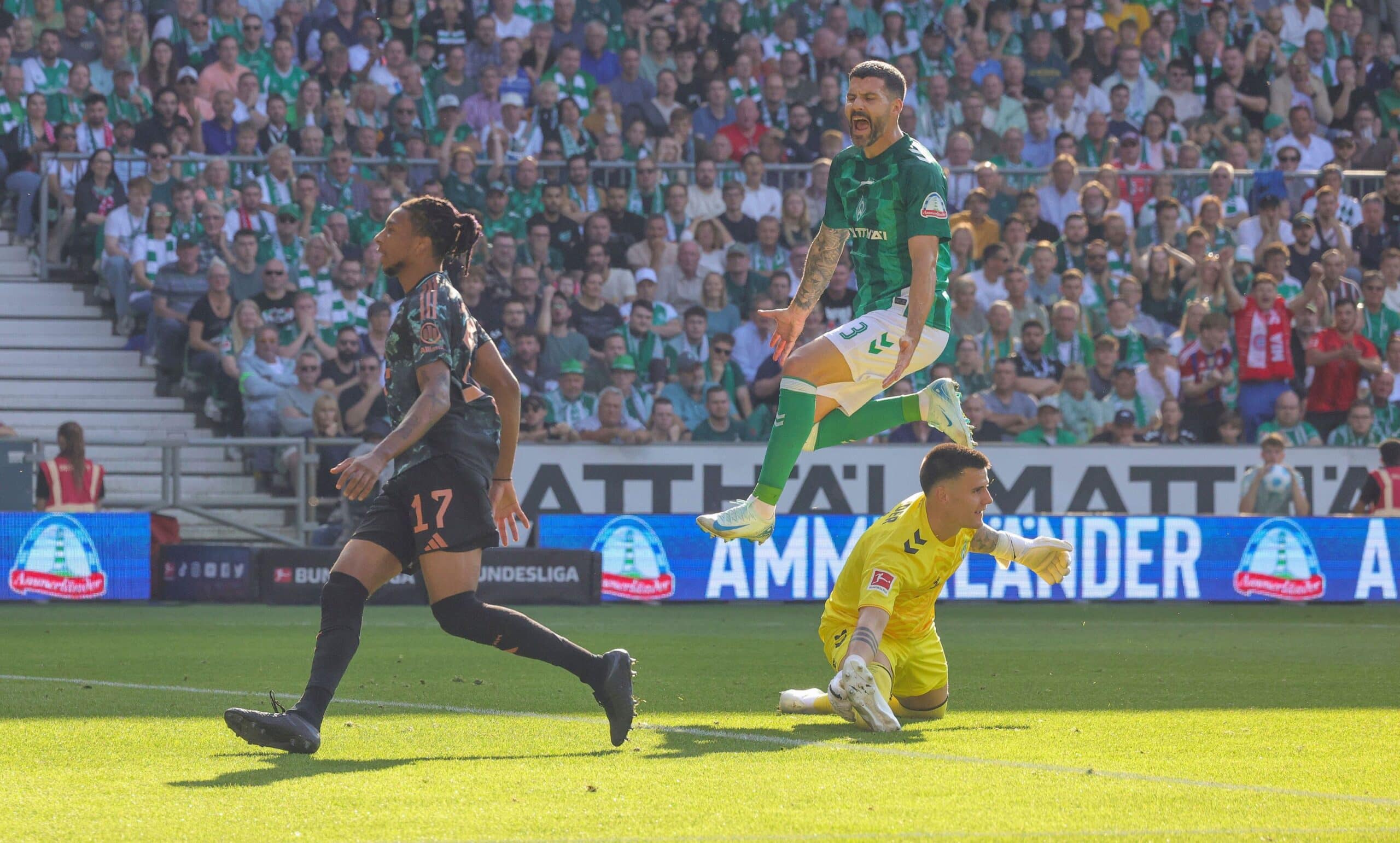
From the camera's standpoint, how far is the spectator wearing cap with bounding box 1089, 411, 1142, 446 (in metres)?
15.9

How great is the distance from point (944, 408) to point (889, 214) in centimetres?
90

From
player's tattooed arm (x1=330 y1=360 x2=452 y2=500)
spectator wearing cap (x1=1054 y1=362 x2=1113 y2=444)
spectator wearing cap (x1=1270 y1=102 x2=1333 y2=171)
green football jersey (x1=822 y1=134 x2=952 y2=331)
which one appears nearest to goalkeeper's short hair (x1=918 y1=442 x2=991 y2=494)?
green football jersey (x1=822 y1=134 x2=952 y2=331)

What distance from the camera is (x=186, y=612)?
46.3 feet

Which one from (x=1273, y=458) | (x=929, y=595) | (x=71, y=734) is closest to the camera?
(x=71, y=734)

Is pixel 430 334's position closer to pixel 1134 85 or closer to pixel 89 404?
pixel 89 404

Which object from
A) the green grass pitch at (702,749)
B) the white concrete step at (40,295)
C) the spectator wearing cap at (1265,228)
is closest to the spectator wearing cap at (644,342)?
the white concrete step at (40,295)

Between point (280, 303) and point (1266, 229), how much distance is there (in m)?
9.79

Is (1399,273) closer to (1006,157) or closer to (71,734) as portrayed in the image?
(1006,157)

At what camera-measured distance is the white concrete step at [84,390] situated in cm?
1766

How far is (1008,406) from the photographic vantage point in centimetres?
1636

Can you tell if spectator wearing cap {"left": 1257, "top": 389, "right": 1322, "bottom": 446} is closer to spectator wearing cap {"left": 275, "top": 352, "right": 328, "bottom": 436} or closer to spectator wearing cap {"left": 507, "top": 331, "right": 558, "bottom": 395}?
spectator wearing cap {"left": 507, "top": 331, "right": 558, "bottom": 395}

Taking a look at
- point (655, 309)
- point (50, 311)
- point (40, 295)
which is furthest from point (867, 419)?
point (40, 295)

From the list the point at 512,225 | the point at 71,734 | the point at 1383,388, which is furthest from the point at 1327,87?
the point at 71,734

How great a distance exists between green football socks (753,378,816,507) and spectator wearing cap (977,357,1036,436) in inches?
335
